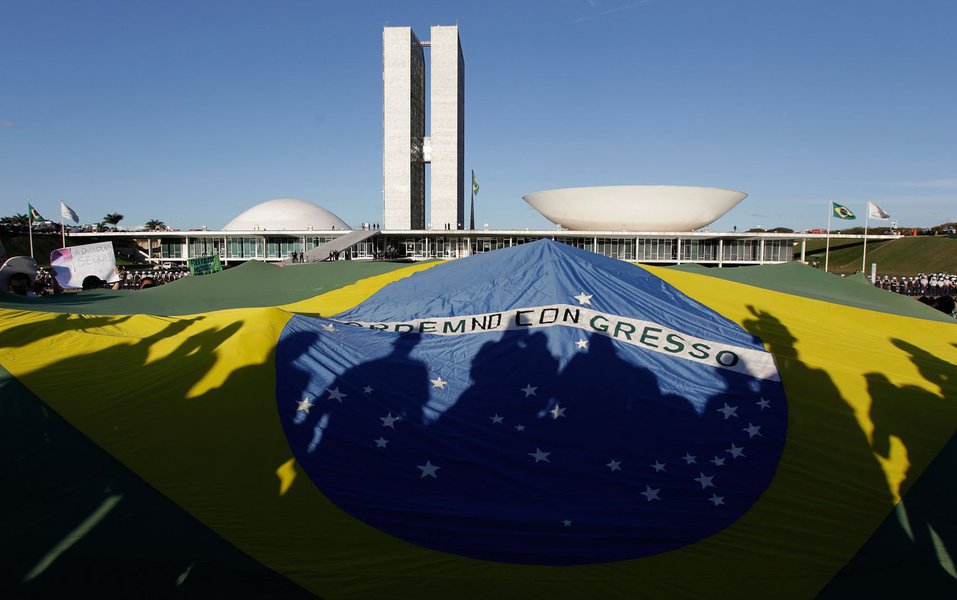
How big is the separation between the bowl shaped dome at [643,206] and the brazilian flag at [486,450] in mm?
35552

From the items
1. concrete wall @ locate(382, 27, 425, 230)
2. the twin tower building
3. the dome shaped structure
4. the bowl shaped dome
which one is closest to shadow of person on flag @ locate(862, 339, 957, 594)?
the bowl shaped dome

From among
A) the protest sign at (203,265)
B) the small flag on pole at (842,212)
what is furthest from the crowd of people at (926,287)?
the protest sign at (203,265)

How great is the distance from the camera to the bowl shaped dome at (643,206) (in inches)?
1576

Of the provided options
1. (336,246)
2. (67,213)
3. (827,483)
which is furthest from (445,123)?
(827,483)

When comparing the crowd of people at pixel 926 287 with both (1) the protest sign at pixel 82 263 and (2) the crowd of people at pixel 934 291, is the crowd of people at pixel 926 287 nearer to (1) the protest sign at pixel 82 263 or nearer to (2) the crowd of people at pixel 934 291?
(2) the crowd of people at pixel 934 291

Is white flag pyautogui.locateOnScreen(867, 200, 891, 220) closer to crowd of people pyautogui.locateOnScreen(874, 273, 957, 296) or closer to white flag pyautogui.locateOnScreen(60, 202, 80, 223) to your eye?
crowd of people pyautogui.locateOnScreen(874, 273, 957, 296)

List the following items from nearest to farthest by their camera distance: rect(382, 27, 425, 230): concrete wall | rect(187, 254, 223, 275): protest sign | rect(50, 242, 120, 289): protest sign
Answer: rect(50, 242, 120, 289): protest sign, rect(187, 254, 223, 275): protest sign, rect(382, 27, 425, 230): concrete wall

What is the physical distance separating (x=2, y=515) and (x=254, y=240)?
41729mm

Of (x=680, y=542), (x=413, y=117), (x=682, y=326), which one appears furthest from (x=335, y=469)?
(x=413, y=117)

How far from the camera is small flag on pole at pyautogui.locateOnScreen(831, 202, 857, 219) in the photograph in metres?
25.0

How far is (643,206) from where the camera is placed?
1587 inches

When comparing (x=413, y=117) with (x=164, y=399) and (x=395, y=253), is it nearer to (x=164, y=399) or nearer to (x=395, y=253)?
(x=395, y=253)

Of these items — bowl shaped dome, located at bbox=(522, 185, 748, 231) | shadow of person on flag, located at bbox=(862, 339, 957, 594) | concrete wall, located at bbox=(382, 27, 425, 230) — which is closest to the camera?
shadow of person on flag, located at bbox=(862, 339, 957, 594)

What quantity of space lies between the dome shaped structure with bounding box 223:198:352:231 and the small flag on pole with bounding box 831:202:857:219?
43.4 metres
